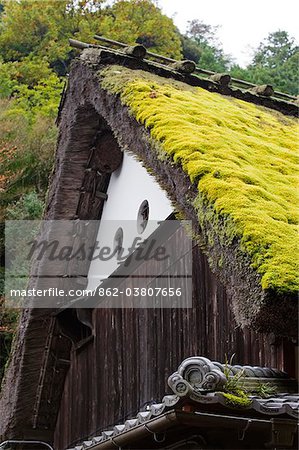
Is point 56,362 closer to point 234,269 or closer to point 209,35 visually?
point 234,269

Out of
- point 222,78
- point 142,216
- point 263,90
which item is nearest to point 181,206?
point 142,216

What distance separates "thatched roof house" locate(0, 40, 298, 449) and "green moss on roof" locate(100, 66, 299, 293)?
0.01 meters

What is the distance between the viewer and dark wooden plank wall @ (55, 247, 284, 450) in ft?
17.1

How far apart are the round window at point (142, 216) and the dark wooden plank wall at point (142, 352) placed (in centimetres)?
82

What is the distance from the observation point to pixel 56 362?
8.45m

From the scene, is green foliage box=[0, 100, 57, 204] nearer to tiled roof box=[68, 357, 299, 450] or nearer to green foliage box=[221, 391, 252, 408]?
tiled roof box=[68, 357, 299, 450]

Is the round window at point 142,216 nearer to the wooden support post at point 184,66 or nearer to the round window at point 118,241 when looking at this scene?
the round window at point 118,241

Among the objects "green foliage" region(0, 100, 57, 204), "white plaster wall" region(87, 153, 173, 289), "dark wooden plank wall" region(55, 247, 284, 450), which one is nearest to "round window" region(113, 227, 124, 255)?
"white plaster wall" region(87, 153, 173, 289)

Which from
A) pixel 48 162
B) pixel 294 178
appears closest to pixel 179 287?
pixel 294 178

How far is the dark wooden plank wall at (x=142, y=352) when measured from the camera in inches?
205

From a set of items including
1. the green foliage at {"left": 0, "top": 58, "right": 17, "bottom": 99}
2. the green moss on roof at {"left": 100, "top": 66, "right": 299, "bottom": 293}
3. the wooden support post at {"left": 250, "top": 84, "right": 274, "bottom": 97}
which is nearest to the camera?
the green moss on roof at {"left": 100, "top": 66, "right": 299, "bottom": 293}

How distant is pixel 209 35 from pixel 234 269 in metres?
29.9

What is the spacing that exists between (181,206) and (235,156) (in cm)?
57

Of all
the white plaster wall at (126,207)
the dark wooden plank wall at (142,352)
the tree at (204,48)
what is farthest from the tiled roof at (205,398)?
the tree at (204,48)
